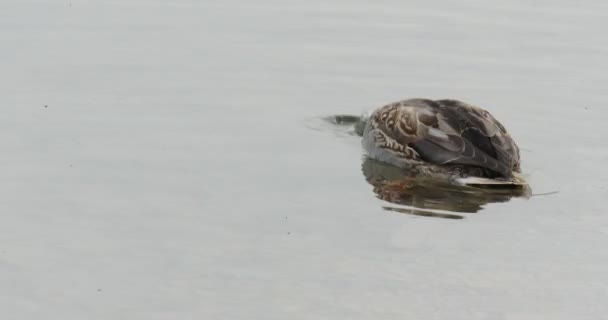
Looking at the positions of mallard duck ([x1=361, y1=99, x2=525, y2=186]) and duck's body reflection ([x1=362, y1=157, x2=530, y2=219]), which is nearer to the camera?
duck's body reflection ([x1=362, y1=157, x2=530, y2=219])

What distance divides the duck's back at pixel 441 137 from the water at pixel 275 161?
34 cm

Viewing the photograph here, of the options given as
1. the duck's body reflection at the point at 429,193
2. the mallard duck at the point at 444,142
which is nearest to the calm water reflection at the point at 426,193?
the duck's body reflection at the point at 429,193

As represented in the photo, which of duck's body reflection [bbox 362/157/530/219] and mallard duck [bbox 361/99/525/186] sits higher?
mallard duck [bbox 361/99/525/186]

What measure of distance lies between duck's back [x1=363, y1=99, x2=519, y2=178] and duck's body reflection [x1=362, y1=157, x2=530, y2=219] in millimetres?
214

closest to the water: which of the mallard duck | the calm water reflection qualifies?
the calm water reflection

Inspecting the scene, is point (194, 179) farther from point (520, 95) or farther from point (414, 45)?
point (414, 45)

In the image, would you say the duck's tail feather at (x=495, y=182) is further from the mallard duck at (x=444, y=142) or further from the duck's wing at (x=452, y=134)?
the duck's wing at (x=452, y=134)

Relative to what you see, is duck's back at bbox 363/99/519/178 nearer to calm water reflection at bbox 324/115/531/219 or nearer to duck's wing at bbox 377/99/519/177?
duck's wing at bbox 377/99/519/177

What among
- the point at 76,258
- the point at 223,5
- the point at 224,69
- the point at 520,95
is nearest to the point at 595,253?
the point at 76,258

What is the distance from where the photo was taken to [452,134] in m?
12.6

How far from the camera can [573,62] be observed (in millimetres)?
16938

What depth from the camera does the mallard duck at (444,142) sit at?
12.2 metres

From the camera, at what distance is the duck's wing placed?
1223 cm

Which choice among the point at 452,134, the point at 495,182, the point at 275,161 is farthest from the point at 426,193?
the point at 275,161
